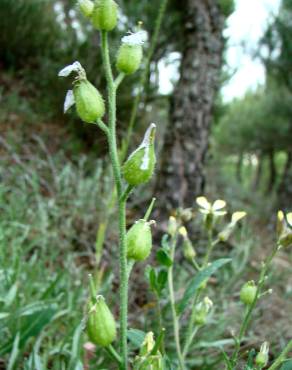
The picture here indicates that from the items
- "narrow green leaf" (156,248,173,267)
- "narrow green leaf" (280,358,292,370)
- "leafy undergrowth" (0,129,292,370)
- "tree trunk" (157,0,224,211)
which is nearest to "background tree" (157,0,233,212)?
"tree trunk" (157,0,224,211)

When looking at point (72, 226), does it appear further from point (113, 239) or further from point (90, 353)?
point (90, 353)

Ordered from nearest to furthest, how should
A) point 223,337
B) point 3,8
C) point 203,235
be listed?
point 223,337
point 203,235
point 3,8

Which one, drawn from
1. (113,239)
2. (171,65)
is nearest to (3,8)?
(171,65)

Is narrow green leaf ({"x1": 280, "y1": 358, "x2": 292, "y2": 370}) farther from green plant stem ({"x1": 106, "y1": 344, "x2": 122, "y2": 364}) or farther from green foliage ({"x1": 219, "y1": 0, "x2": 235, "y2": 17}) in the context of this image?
green foliage ({"x1": 219, "y1": 0, "x2": 235, "y2": 17})

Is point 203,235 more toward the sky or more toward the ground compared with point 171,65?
more toward the ground

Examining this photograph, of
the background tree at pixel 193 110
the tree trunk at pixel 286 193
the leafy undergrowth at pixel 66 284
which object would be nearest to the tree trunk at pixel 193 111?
the background tree at pixel 193 110

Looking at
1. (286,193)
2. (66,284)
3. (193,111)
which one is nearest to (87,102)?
(66,284)

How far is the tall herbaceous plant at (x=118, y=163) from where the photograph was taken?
2.10 feet

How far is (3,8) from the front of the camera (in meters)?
3.46

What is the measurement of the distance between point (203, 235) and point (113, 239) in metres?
0.60

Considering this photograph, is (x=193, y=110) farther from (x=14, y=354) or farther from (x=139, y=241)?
(x=139, y=241)

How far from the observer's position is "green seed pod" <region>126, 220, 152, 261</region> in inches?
26.6

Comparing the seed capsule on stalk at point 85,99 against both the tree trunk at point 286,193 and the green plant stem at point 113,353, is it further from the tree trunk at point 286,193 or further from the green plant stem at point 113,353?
the tree trunk at point 286,193

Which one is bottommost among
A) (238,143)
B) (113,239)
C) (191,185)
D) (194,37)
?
(238,143)
